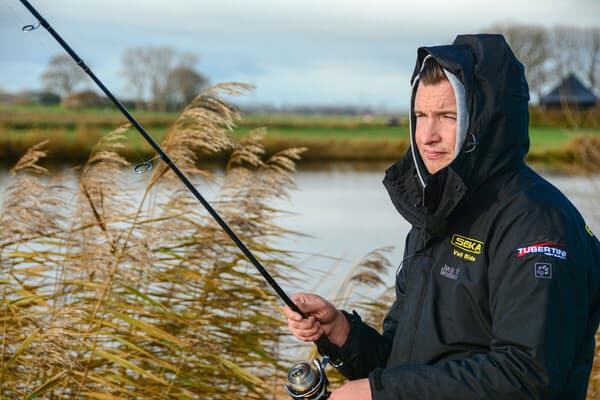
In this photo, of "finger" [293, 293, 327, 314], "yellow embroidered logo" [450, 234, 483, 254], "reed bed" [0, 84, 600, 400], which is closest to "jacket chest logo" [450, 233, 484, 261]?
"yellow embroidered logo" [450, 234, 483, 254]

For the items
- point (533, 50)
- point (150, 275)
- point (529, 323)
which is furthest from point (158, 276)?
point (533, 50)

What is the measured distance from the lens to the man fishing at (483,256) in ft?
5.00

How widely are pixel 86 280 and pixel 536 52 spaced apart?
90.3ft

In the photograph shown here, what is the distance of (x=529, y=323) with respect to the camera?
1.51 meters

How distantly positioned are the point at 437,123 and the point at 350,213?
15216 mm

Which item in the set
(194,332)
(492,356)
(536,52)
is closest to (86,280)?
(194,332)

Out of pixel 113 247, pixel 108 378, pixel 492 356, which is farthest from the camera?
pixel 113 247

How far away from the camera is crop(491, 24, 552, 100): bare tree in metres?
25.0

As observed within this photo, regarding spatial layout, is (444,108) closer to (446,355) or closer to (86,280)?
(446,355)

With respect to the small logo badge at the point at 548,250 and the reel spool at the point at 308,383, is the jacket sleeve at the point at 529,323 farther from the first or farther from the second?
the reel spool at the point at 308,383

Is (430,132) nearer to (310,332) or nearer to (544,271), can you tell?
(544,271)

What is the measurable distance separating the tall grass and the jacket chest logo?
1727 millimetres

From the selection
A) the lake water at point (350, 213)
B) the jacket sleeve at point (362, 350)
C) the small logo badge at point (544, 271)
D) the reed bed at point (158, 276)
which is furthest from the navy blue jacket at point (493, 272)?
the lake water at point (350, 213)

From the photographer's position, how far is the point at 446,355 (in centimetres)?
171
